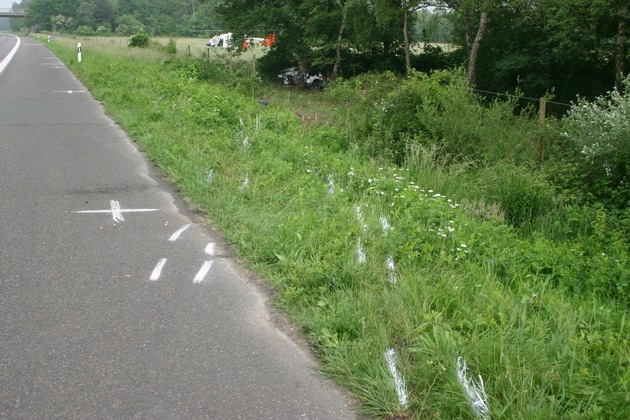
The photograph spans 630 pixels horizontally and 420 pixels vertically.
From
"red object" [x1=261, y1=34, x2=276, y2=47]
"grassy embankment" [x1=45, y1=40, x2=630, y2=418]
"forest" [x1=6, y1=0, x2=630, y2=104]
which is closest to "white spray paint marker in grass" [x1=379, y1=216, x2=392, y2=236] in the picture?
"grassy embankment" [x1=45, y1=40, x2=630, y2=418]

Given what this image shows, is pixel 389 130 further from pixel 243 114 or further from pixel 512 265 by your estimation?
pixel 512 265

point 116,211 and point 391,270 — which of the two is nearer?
point 391,270

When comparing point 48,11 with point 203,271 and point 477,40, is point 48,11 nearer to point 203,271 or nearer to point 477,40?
point 477,40

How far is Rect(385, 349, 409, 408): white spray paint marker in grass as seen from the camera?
3556mm

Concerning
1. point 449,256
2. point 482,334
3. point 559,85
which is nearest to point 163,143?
point 449,256

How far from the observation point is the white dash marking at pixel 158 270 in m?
5.34

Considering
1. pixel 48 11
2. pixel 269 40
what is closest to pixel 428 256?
pixel 269 40

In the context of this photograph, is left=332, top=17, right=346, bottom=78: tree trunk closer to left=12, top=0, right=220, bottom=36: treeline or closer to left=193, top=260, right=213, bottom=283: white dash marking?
left=193, top=260, right=213, bottom=283: white dash marking

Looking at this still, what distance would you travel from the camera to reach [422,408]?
3.49 metres

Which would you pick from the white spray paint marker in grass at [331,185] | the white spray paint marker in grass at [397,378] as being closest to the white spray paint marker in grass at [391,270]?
the white spray paint marker in grass at [397,378]

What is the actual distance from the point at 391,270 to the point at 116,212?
3.57 m

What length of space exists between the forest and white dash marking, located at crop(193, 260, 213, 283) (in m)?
15.9

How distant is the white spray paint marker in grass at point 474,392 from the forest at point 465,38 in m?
17.0

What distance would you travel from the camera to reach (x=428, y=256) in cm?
529
